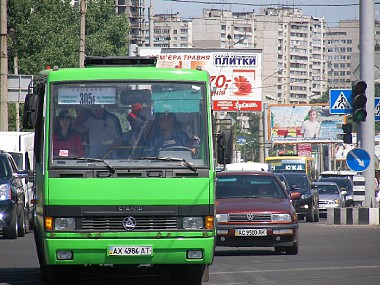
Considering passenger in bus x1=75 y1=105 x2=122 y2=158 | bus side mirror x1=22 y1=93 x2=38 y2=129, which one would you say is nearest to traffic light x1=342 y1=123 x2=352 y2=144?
passenger in bus x1=75 y1=105 x2=122 y2=158

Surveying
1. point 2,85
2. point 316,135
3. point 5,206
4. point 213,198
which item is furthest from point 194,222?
point 316,135

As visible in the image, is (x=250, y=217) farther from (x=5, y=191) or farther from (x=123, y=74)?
(x=5, y=191)

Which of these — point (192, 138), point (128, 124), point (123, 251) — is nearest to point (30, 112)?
point (128, 124)

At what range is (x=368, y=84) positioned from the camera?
33.8 metres

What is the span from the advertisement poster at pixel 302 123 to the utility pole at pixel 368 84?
5455 centimetres

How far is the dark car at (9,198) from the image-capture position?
86.2 feet

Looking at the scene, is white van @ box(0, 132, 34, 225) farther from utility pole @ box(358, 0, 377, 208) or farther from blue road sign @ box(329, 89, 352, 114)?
utility pole @ box(358, 0, 377, 208)

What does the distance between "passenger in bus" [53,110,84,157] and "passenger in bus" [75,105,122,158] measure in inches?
3.6

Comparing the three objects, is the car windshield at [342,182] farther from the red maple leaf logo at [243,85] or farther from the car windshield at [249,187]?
the car windshield at [249,187]

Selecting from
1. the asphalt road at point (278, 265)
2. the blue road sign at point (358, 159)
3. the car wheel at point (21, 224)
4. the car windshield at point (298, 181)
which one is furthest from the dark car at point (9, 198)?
the car windshield at point (298, 181)

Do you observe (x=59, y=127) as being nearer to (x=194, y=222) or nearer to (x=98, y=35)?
(x=194, y=222)

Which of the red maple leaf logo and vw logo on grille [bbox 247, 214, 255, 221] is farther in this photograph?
the red maple leaf logo

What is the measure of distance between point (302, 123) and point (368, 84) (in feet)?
181

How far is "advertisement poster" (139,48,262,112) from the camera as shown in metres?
63.2
